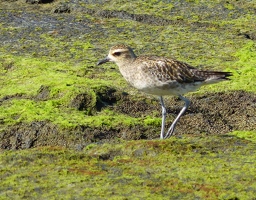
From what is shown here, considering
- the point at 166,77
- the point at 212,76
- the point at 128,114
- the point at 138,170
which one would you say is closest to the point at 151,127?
the point at 128,114

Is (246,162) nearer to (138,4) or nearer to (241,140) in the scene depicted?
(241,140)

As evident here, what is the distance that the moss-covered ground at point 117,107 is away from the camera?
20.5 ft

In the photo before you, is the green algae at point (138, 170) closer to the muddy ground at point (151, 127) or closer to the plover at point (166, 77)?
the muddy ground at point (151, 127)

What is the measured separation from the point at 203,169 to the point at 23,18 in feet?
22.4

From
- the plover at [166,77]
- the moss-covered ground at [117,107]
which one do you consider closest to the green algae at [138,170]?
the moss-covered ground at [117,107]

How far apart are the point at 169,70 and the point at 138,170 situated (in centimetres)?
226

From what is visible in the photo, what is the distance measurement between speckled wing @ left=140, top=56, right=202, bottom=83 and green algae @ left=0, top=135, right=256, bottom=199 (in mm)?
1086

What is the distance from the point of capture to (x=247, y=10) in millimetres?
13266

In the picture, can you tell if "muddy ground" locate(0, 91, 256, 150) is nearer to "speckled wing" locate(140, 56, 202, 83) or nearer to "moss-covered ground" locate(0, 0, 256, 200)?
"moss-covered ground" locate(0, 0, 256, 200)

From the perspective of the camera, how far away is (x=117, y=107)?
902cm

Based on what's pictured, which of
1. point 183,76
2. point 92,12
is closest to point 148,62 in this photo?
point 183,76

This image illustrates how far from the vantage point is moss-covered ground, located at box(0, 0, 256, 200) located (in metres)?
6.26

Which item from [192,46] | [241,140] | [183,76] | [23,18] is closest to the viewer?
[241,140]

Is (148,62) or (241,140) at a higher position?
(148,62)
